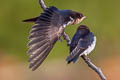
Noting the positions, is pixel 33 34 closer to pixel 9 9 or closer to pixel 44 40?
pixel 44 40

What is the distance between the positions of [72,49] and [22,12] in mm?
6618

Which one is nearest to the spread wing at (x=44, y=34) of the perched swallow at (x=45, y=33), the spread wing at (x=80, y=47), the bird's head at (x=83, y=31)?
the perched swallow at (x=45, y=33)

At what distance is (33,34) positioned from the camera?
4105mm

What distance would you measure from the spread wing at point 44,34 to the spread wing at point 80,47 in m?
0.24

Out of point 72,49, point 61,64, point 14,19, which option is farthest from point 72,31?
point 72,49

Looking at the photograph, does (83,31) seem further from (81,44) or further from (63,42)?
(63,42)

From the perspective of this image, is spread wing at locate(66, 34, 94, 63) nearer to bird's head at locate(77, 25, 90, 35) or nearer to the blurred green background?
bird's head at locate(77, 25, 90, 35)

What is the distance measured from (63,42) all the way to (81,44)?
5954 mm

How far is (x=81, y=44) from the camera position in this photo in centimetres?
478

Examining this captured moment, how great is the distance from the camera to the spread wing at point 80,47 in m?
4.45

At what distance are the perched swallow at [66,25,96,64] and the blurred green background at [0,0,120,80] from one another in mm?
4157

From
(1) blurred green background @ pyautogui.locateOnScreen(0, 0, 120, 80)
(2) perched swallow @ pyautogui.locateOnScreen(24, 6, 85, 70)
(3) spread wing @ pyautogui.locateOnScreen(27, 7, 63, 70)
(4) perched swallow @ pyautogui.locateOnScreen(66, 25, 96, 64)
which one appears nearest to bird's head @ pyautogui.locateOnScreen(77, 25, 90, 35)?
(4) perched swallow @ pyautogui.locateOnScreen(66, 25, 96, 64)

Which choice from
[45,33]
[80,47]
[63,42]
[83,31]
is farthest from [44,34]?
[63,42]

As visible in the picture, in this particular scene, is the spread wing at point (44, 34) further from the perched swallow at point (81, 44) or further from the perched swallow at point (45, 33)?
the perched swallow at point (81, 44)
